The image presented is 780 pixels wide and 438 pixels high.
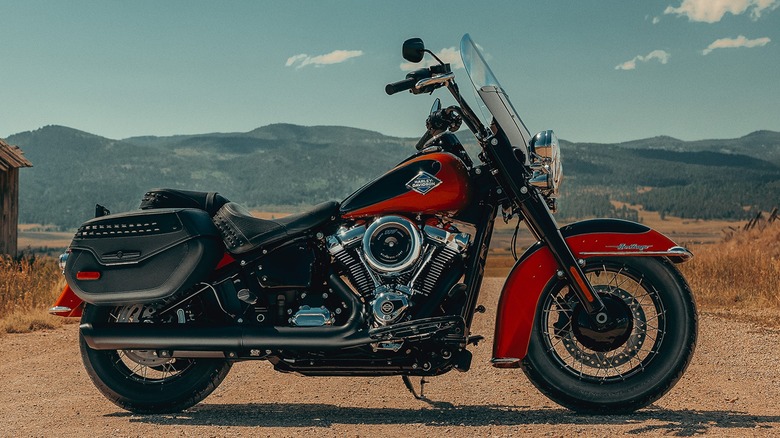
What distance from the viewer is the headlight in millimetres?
5688

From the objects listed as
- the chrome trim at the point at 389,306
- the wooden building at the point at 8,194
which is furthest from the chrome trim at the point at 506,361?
the wooden building at the point at 8,194

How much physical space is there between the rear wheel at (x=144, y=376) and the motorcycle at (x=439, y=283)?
43 mm

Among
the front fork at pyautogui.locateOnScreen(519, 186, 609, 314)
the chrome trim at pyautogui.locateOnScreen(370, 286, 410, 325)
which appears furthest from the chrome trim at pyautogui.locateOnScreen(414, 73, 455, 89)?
the chrome trim at pyautogui.locateOnScreen(370, 286, 410, 325)

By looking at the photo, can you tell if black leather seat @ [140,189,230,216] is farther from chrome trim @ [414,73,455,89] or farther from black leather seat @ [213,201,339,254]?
chrome trim @ [414,73,455,89]

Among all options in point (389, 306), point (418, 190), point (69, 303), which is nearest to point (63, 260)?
point (69, 303)

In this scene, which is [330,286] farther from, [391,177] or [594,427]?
[594,427]

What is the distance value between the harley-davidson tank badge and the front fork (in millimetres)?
603

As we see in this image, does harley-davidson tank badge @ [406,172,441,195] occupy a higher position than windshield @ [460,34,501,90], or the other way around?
windshield @ [460,34,501,90]

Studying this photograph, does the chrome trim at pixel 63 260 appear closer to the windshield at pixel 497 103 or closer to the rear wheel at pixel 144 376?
the rear wheel at pixel 144 376

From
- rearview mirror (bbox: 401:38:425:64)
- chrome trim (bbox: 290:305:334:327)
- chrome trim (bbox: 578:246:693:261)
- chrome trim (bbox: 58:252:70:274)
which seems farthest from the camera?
chrome trim (bbox: 58:252:70:274)

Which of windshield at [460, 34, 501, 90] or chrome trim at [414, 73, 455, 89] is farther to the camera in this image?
windshield at [460, 34, 501, 90]

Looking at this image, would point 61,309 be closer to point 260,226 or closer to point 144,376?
point 144,376

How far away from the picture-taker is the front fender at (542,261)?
5.82 m

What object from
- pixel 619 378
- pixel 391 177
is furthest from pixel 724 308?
pixel 391 177
